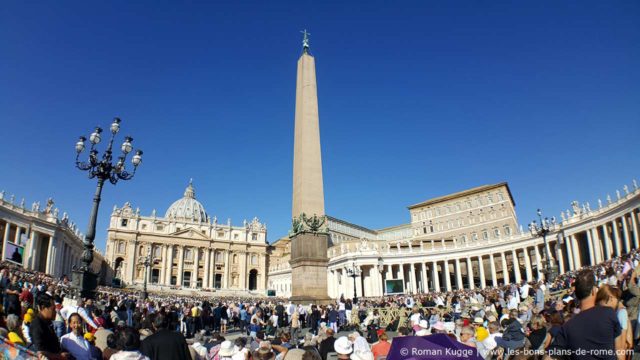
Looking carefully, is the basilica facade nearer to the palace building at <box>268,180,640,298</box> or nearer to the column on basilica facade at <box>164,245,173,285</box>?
the column on basilica facade at <box>164,245,173,285</box>

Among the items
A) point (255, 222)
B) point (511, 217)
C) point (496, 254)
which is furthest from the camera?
point (255, 222)

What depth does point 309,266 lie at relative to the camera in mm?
14547

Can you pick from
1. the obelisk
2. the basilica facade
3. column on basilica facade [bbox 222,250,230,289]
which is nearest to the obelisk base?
the obelisk

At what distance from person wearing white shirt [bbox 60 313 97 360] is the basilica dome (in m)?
111

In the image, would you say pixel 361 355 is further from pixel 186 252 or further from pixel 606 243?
pixel 186 252

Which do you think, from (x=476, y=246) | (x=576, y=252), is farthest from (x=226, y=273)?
(x=576, y=252)

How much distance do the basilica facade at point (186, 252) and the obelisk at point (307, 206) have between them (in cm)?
6724

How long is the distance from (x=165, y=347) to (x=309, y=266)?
33.8ft

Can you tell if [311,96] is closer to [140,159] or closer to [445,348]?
[140,159]

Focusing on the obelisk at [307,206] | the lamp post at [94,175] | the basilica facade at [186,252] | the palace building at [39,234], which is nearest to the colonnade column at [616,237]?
the obelisk at [307,206]

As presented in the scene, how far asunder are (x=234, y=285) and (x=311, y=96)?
8393 cm

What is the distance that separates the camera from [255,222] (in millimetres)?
Result: 101812

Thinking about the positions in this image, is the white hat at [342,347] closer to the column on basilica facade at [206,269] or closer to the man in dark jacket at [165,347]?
the man in dark jacket at [165,347]

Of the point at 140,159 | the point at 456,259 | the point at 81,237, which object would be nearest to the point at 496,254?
the point at 456,259
